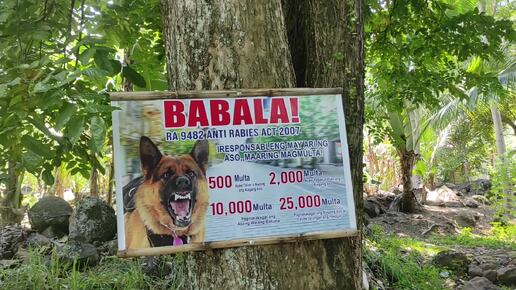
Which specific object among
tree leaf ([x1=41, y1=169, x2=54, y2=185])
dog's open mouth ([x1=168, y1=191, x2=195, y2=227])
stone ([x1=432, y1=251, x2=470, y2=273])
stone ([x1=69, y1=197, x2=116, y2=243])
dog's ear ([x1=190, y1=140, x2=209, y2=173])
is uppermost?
dog's ear ([x1=190, y1=140, x2=209, y2=173])

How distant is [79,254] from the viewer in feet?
13.3

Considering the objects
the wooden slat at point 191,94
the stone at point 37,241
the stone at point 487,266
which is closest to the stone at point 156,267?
the stone at point 37,241

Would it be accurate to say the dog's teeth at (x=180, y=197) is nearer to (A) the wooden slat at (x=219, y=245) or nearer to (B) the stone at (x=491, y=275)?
(A) the wooden slat at (x=219, y=245)

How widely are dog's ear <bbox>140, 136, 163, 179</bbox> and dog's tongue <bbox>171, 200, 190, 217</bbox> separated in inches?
5.6

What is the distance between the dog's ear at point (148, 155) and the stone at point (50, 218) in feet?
14.4

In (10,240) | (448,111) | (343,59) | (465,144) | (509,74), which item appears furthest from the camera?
(465,144)

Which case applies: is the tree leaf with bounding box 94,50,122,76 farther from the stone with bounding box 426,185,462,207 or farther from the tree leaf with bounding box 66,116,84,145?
the stone with bounding box 426,185,462,207

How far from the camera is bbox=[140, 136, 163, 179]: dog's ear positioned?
1.67m

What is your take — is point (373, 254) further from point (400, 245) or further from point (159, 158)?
point (159, 158)

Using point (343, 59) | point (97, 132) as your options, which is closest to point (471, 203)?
point (343, 59)

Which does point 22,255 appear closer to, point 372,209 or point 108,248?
point 108,248

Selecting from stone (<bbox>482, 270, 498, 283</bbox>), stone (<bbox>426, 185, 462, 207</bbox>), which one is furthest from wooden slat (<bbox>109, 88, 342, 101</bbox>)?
stone (<bbox>426, 185, 462, 207</bbox>)

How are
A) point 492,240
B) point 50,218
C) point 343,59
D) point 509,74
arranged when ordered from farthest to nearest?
point 509,74 → point 492,240 → point 50,218 → point 343,59

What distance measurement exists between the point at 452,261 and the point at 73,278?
4.03 meters
